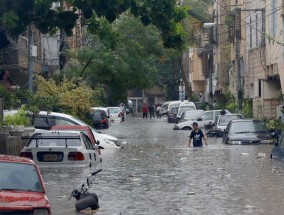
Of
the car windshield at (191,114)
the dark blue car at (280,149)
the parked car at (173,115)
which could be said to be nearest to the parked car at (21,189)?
the dark blue car at (280,149)

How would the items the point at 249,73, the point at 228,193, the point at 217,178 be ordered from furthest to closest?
1. the point at 249,73
2. the point at 217,178
3. the point at 228,193

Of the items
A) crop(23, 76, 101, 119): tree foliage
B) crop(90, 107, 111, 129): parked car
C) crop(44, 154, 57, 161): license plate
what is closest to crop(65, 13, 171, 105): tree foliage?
Result: crop(90, 107, 111, 129): parked car

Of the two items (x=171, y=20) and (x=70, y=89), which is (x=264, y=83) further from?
(x=171, y=20)

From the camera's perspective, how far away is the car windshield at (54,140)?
25438 mm

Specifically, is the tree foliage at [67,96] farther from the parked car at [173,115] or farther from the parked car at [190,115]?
the parked car at [173,115]

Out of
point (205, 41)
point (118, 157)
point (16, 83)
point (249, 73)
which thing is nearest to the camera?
Result: point (118, 157)

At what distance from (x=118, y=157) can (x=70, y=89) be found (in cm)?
1434

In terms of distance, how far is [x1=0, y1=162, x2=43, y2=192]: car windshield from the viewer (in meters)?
15.0

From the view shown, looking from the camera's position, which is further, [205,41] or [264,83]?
[205,41]

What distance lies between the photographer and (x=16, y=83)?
5222cm

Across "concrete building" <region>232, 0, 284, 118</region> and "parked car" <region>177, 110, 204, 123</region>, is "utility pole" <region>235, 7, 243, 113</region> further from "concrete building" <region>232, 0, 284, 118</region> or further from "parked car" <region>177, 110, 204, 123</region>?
"parked car" <region>177, 110, 204, 123</region>

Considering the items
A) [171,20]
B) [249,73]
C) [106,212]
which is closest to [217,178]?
[171,20]

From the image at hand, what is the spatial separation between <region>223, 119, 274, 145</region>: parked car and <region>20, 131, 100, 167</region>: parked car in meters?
13.5

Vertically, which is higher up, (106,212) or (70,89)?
(70,89)
